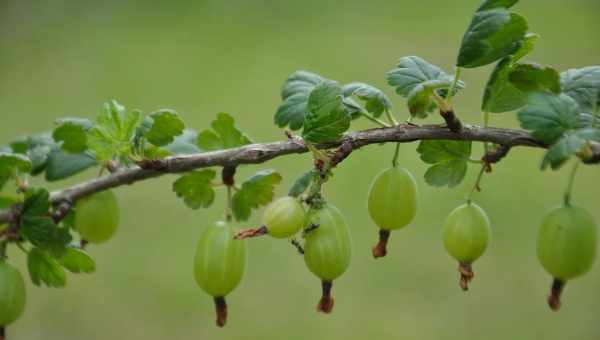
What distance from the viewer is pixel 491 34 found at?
2.05 ft

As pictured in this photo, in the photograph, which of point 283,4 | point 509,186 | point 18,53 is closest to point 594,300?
point 509,186

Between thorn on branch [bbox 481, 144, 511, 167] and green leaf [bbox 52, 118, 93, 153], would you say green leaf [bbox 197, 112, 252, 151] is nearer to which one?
green leaf [bbox 52, 118, 93, 153]

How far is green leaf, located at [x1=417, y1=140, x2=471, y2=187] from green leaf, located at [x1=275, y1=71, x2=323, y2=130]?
0.48 ft

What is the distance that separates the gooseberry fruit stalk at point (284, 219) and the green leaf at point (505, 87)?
221 millimetres

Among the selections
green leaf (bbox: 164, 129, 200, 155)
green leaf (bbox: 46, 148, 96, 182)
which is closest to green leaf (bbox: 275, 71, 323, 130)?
green leaf (bbox: 164, 129, 200, 155)

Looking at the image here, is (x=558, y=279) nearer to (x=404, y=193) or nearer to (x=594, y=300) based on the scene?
(x=404, y=193)

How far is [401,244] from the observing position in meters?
2.69

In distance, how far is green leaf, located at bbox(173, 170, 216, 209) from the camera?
875 millimetres

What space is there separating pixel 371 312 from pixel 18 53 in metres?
3.61

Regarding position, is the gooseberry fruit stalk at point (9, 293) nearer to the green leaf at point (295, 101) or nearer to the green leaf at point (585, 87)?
the green leaf at point (295, 101)

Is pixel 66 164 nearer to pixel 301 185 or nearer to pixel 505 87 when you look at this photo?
pixel 301 185

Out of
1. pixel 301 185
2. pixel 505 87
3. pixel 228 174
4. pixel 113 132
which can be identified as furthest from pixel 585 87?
pixel 113 132

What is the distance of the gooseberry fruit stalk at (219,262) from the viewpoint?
2.42ft

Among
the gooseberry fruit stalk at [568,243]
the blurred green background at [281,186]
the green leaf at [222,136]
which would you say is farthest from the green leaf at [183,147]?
the blurred green background at [281,186]
